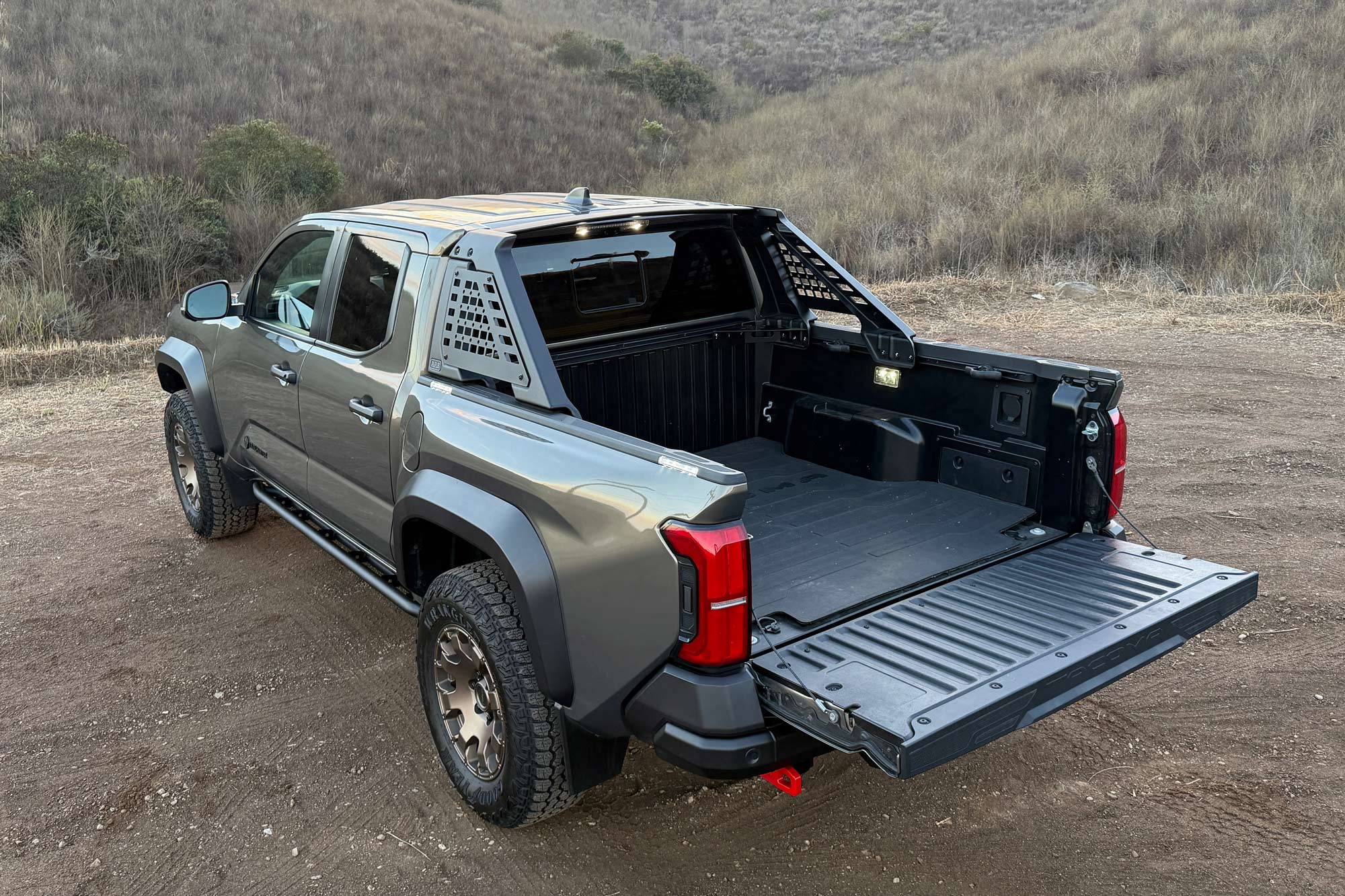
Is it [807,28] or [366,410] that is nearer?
[366,410]

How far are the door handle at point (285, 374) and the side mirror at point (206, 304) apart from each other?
66 cm

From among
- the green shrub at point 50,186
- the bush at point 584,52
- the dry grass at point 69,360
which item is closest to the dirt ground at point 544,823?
the dry grass at point 69,360

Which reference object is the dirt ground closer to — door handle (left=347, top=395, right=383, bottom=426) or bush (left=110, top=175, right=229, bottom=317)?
door handle (left=347, top=395, right=383, bottom=426)

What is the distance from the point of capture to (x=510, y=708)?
2938mm

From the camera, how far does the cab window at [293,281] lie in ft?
14.2

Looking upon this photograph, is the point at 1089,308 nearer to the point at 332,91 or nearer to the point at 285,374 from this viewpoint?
the point at 285,374

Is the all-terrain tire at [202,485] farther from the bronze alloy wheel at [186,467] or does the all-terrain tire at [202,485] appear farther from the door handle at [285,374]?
the door handle at [285,374]

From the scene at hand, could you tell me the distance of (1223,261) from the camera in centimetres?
1119

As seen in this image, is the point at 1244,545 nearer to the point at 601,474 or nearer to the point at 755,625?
the point at 755,625

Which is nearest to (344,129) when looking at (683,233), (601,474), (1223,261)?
(1223,261)

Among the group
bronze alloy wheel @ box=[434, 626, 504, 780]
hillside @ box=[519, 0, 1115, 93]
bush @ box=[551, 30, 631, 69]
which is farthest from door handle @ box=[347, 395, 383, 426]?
hillside @ box=[519, 0, 1115, 93]

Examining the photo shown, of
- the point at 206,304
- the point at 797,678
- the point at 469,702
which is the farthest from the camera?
the point at 206,304

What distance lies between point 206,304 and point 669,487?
329 cm

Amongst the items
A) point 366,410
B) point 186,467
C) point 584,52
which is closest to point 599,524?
point 366,410
